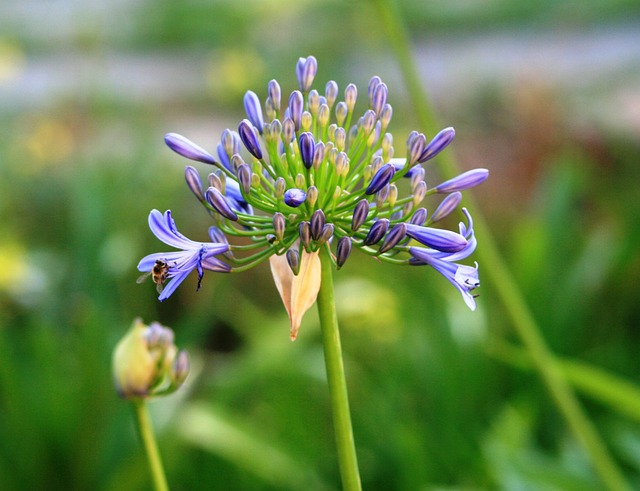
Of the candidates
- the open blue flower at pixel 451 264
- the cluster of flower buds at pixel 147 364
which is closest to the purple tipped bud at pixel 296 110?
the open blue flower at pixel 451 264

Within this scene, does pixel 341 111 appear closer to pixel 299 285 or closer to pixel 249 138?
pixel 249 138

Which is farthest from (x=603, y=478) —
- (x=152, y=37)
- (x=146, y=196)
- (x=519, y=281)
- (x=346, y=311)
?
(x=152, y=37)

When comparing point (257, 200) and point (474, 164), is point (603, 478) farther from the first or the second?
point (474, 164)

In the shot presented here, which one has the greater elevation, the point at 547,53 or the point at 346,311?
the point at 547,53

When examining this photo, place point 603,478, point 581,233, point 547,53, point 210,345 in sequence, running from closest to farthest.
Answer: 1. point 603,478
2. point 581,233
3. point 210,345
4. point 547,53

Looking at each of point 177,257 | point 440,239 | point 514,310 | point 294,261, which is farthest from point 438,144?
point 514,310

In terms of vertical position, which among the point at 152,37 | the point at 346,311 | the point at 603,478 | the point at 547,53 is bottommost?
the point at 603,478

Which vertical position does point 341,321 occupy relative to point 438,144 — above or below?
below
